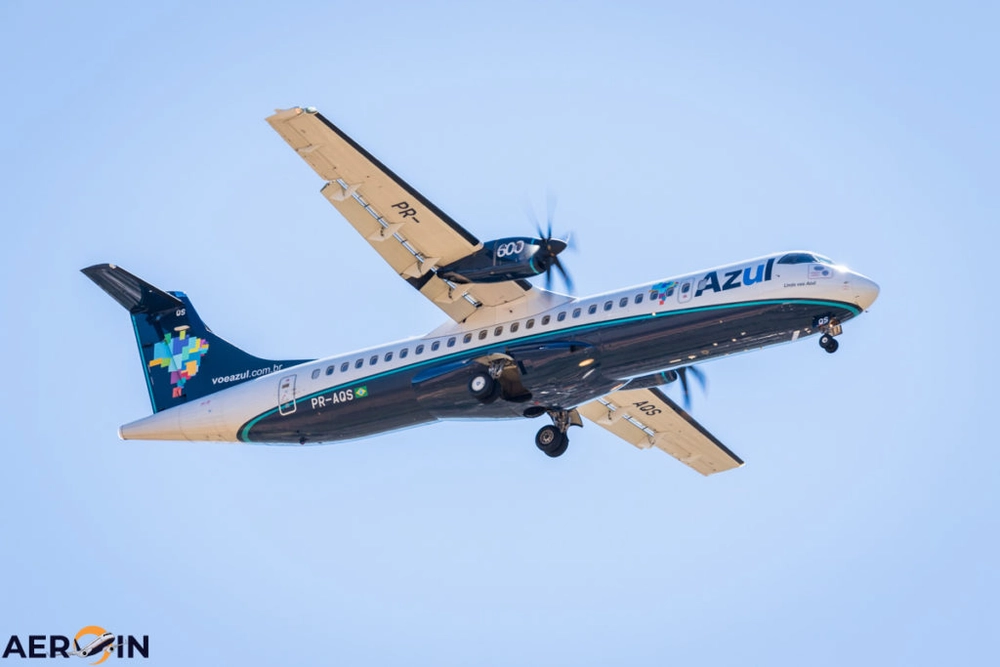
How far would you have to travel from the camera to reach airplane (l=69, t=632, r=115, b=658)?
23.8 meters

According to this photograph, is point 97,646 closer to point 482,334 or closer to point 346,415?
point 346,415

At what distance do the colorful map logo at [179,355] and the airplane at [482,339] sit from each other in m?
0.07

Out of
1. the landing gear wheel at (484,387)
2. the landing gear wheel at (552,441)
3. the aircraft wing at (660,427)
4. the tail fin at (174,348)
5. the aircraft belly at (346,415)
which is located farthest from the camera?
the aircraft wing at (660,427)

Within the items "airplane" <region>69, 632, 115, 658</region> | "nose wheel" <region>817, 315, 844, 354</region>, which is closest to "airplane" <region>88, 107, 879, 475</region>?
"nose wheel" <region>817, 315, 844, 354</region>

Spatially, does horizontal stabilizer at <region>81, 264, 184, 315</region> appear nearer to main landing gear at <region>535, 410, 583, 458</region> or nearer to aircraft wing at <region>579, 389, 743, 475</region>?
main landing gear at <region>535, 410, 583, 458</region>

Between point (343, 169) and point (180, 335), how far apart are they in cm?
639

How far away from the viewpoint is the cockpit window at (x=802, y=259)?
1847 cm

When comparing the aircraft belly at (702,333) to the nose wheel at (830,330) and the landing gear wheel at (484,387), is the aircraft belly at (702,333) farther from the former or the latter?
the landing gear wheel at (484,387)

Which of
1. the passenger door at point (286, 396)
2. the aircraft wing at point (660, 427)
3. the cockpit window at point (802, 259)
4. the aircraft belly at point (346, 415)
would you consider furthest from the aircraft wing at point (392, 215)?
the cockpit window at point (802, 259)

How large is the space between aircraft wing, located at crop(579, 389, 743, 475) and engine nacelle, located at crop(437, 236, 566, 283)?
398 cm

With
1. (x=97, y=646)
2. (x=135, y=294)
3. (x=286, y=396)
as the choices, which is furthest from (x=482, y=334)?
(x=97, y=646)

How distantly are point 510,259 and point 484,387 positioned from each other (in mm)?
Answer: 1980

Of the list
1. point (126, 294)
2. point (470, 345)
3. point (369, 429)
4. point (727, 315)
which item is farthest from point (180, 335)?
point (727, 315)

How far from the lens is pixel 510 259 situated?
19.5 meters
